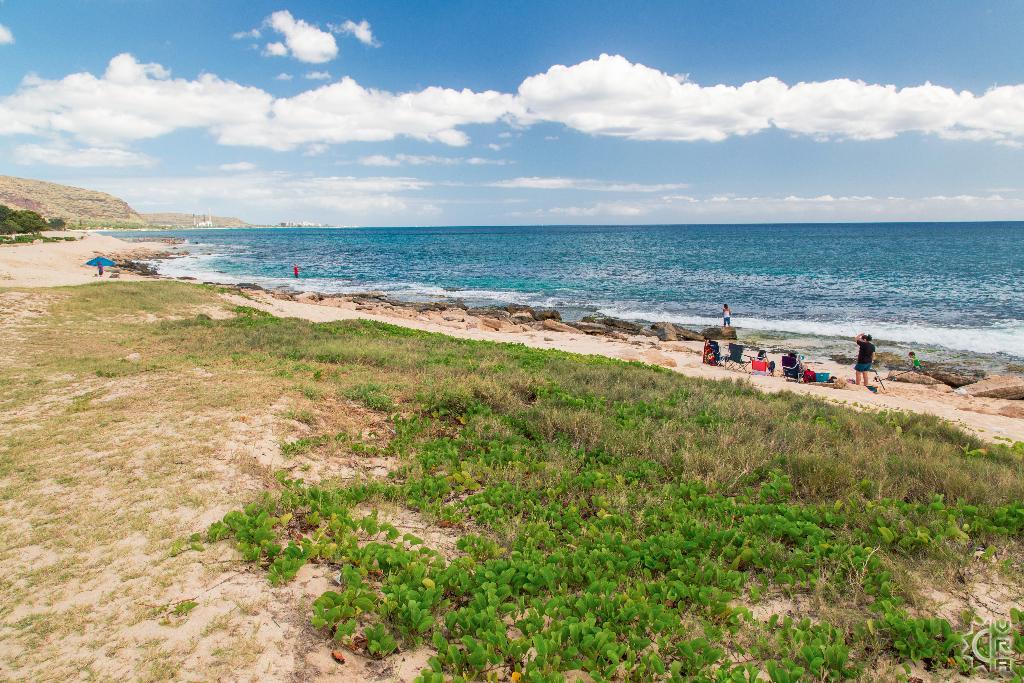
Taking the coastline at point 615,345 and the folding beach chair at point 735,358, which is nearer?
the coastline at point 615,345

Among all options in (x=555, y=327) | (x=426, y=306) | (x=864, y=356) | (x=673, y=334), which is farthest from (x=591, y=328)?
(x=864, y=356)

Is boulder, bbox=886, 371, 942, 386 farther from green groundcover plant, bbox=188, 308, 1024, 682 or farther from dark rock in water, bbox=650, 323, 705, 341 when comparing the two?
green groundcover plant, bbox=188, 308, 1024, 682

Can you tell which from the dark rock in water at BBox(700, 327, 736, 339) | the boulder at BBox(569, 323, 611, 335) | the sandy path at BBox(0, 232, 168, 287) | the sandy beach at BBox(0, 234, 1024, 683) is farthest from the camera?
the boulder at BBox(569, 323, 611, 335)

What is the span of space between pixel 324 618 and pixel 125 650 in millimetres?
1308

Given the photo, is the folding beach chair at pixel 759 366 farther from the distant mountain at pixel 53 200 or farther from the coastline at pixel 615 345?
the distant mountain at pixel 53 200

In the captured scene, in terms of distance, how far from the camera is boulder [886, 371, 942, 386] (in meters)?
18.1

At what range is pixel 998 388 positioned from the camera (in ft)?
53.5

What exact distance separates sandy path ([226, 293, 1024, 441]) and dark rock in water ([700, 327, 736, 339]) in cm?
215

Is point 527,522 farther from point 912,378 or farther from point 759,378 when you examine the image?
point 912,378

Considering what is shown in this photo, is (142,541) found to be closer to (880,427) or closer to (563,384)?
(563,384)

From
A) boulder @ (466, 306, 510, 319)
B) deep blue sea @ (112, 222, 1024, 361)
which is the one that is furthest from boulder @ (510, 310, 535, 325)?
deep blue sea @ (112, 222, 1024, 361)

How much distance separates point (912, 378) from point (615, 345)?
1089 centimetres

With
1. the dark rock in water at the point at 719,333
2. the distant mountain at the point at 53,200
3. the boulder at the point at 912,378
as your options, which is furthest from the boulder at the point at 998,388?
the distant mountain at the point at 53,200

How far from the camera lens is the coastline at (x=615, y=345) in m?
13.6
